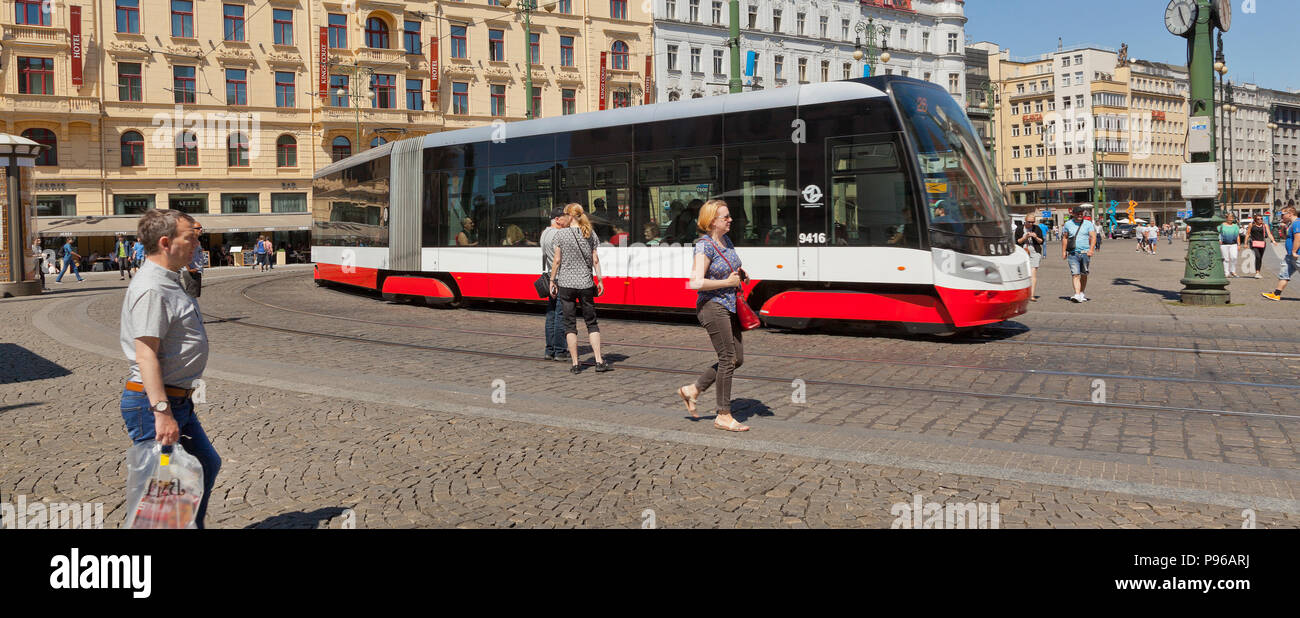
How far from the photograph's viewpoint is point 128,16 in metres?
44.4

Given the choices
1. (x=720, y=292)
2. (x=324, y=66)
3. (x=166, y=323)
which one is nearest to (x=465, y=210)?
(x=720, y=292)

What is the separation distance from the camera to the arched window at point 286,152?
157 ft

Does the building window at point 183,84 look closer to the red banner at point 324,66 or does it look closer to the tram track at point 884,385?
the red banner at point 324,66

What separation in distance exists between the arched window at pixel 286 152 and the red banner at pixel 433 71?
7.09 m

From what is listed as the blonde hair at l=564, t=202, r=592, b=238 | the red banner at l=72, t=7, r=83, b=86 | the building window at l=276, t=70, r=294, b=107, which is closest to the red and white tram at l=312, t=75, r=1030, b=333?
the blonde hair at l=564, t=202, r=592, b=238

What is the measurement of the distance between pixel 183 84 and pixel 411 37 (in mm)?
11113

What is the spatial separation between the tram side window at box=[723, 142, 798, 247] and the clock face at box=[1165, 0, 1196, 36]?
7.93 m

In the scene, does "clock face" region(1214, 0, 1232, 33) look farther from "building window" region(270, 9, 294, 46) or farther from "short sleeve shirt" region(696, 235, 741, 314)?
"building window" region(270, 9, 294, 46)

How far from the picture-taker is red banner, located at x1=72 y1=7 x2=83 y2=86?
1666 inches

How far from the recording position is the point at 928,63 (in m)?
73.8

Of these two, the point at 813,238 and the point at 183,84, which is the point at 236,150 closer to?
the point at 183,84

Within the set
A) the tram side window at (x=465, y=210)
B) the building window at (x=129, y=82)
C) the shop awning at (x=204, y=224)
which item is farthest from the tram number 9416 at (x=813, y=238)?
the building window at (x=129, y=82)
